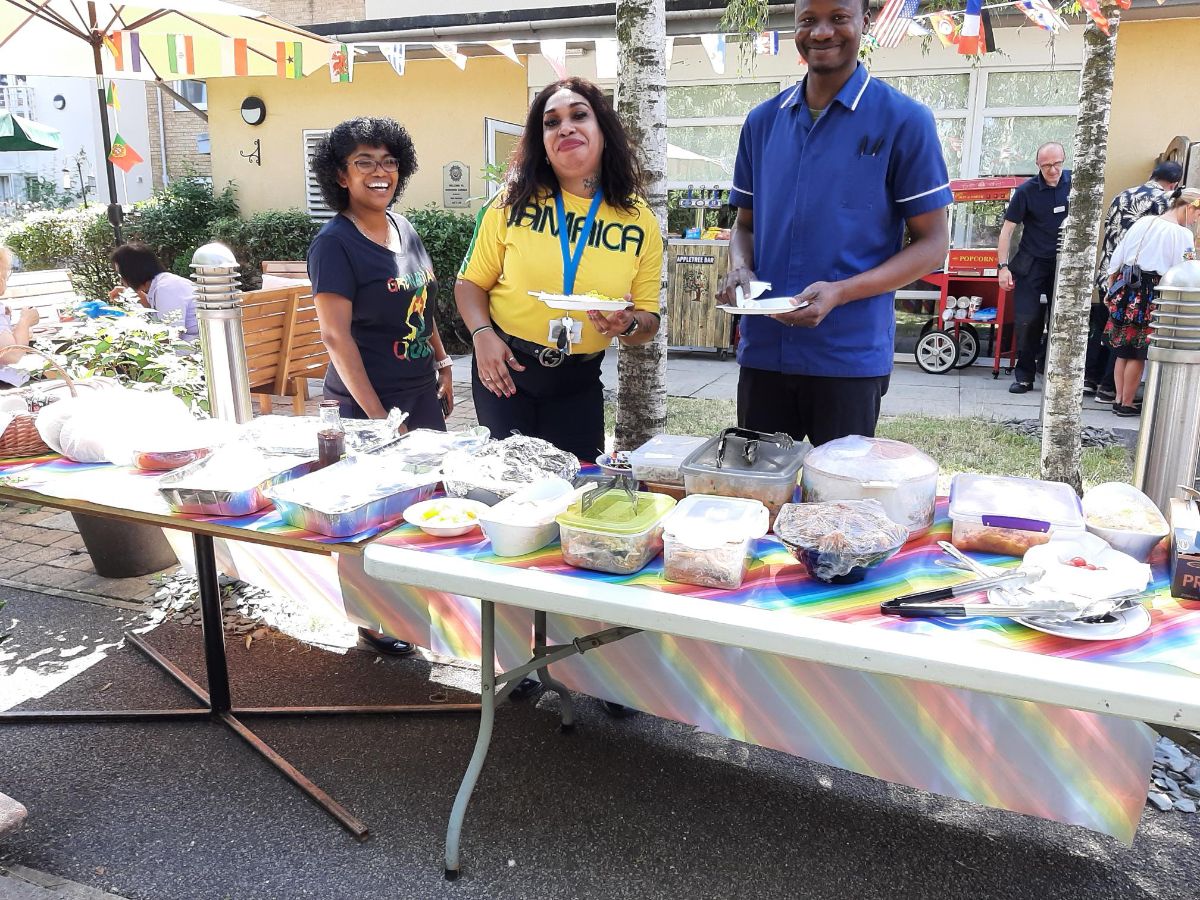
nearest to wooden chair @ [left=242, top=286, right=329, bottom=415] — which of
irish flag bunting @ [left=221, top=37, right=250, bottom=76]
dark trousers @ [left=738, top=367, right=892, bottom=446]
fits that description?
irish flag bunting @ [left=221, top=37, right=250, bottom=76]

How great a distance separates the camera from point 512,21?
32.0ft

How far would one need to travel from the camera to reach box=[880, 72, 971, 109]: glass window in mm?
9195

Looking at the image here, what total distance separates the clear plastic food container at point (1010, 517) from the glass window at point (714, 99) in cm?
896

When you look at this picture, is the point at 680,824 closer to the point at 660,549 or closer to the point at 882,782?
the point at 882,782

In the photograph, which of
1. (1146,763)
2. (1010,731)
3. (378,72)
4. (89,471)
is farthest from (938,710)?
(378,72)

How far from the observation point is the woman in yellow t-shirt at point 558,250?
8.88ft

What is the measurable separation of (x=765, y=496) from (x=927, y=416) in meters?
5.50

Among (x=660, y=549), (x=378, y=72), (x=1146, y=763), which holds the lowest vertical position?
(x=1146, y=763)

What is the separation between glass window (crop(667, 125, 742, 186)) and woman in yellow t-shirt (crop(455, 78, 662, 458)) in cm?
793

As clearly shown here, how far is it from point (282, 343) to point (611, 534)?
4938mm

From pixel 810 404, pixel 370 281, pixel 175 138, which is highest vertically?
pixel 175 138

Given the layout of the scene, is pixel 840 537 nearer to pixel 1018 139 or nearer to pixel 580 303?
pixel 580 303

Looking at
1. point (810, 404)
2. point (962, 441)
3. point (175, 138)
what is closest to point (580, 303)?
point (810, 404)

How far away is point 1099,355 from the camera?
25.8 feet
